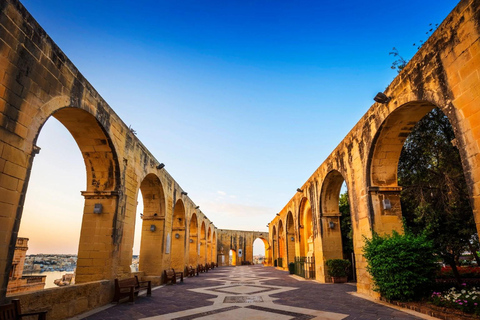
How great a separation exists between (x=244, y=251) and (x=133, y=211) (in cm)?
3269

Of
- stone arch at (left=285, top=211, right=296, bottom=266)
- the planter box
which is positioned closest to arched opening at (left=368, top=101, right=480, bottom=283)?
the planter box

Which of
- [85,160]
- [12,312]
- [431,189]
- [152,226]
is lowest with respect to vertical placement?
[12,312]

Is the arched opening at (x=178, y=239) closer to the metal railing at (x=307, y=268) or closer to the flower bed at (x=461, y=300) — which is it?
the metal railing at (x=307, y=268)

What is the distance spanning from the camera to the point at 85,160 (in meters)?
8.09

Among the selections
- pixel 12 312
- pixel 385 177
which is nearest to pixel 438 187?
pixel 385 177

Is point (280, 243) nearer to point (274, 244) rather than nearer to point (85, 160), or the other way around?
point (274, 244)

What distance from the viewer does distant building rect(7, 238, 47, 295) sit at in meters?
15.4

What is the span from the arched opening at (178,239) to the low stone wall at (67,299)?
30.0 feet

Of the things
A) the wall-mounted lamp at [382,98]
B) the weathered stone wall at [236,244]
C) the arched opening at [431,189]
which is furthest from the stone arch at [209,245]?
the wall-mounted lamp at [382,98]

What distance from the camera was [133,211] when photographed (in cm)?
941

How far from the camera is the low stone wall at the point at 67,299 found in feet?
15.2

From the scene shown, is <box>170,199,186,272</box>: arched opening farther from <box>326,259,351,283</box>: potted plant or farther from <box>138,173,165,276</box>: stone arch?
<box>326,259,351,283</box>: potted plant

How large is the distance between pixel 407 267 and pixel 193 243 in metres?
17.4

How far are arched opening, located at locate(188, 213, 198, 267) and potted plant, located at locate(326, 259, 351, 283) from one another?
11.7 meters
